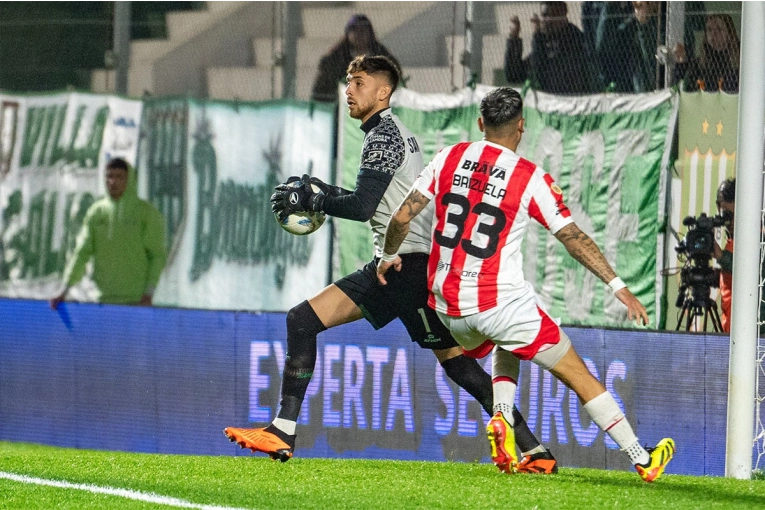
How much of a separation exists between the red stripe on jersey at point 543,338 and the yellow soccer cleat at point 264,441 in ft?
4.44

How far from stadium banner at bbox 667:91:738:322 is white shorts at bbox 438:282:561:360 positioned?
351 cm

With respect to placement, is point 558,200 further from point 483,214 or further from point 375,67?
point 375,67

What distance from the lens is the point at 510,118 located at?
635cm

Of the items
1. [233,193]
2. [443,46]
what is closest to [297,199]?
[443,46]

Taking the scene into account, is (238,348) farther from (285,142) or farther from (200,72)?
(200,72)

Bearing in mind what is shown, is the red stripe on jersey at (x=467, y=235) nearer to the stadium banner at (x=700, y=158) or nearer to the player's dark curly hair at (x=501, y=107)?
the player's dark curly hair at (x=501, y=107)

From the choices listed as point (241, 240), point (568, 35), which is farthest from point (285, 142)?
point (568, 35)

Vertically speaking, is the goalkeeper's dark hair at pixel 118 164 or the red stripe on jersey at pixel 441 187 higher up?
the goalkeeper's dark hair at pixel 118 164

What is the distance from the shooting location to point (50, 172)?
1237cm

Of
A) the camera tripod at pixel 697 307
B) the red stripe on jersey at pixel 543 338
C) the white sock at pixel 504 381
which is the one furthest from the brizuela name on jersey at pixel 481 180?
the camera tripod at pixel 697 307

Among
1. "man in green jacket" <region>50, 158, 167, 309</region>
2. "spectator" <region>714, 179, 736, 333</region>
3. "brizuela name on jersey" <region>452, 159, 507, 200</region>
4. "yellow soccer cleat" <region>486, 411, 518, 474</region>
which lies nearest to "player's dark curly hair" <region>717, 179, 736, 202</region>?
"spectator" <region>714, 179, 736, 333</region>

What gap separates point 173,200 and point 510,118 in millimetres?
5872

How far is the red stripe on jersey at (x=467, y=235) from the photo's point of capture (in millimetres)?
6266

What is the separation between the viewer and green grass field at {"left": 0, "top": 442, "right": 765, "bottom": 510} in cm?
566
